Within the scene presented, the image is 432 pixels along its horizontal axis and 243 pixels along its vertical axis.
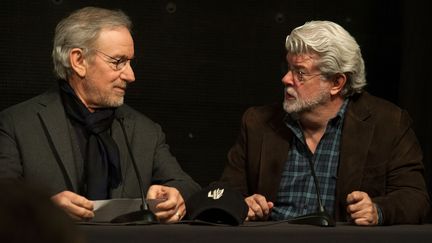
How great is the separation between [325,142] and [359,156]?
119 mm

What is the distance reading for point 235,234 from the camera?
4.78ft

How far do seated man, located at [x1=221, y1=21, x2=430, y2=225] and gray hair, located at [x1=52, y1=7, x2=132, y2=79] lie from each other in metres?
0.55

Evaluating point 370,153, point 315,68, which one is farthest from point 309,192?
point 315,68

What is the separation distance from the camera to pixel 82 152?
2.32 meters

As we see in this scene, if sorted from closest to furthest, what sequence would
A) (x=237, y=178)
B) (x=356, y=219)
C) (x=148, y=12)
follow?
(x=356, y=219)
(x=237, y=178)
(x=148, y=12)

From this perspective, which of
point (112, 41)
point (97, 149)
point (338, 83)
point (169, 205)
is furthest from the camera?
point (338, 83)

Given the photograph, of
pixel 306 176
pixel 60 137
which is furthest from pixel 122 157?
pixel 306 176

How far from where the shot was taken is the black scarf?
227 centimetres

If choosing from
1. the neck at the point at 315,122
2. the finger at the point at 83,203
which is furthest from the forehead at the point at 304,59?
the finger at the point at 83,203

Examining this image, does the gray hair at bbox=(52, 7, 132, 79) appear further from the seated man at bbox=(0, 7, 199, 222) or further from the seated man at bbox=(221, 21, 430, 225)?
the seated man at bbox=(221, 21, 430, 225)

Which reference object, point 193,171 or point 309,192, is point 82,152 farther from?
point 193,171

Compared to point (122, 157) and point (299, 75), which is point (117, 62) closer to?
point (122, 157)

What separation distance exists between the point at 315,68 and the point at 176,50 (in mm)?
902

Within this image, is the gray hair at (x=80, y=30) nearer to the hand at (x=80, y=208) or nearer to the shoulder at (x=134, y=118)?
the shoulder at (x=134, y=118)
